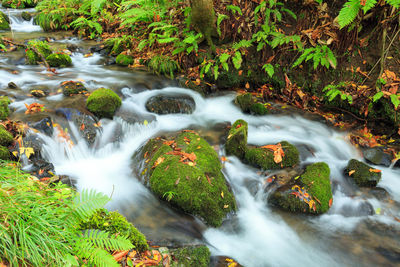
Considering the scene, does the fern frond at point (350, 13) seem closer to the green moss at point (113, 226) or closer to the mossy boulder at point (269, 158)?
the mossy boulder at point (269, 158)

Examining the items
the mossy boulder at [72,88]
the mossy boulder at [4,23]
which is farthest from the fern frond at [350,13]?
the mossy boulder at [4,23]

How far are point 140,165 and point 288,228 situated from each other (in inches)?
110

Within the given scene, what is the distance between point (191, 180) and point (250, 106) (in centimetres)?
381

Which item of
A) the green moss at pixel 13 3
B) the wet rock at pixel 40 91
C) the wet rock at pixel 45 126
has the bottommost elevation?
the wet rock at pixel 45 126

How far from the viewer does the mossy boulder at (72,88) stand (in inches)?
238

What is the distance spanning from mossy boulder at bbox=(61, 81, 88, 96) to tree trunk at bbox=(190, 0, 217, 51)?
365 cm

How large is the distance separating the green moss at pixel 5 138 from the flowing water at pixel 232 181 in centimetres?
52

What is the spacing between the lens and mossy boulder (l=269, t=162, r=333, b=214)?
4180 mm

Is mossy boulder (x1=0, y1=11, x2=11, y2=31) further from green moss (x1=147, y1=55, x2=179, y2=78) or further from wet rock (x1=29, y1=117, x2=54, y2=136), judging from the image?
wet rock (x1=29, y1=117, x2=54, y2=136)

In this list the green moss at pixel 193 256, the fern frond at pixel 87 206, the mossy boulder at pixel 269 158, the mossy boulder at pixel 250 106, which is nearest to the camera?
the fern frond at pixel 87 206

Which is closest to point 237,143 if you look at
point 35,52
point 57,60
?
point 57,60

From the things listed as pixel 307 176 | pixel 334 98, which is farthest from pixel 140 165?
pixel 334 98

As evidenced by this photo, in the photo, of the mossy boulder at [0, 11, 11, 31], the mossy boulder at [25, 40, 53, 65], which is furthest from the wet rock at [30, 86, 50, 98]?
the mossy boulder at [0, 11, 11, 31]

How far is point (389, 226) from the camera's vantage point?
416cm
